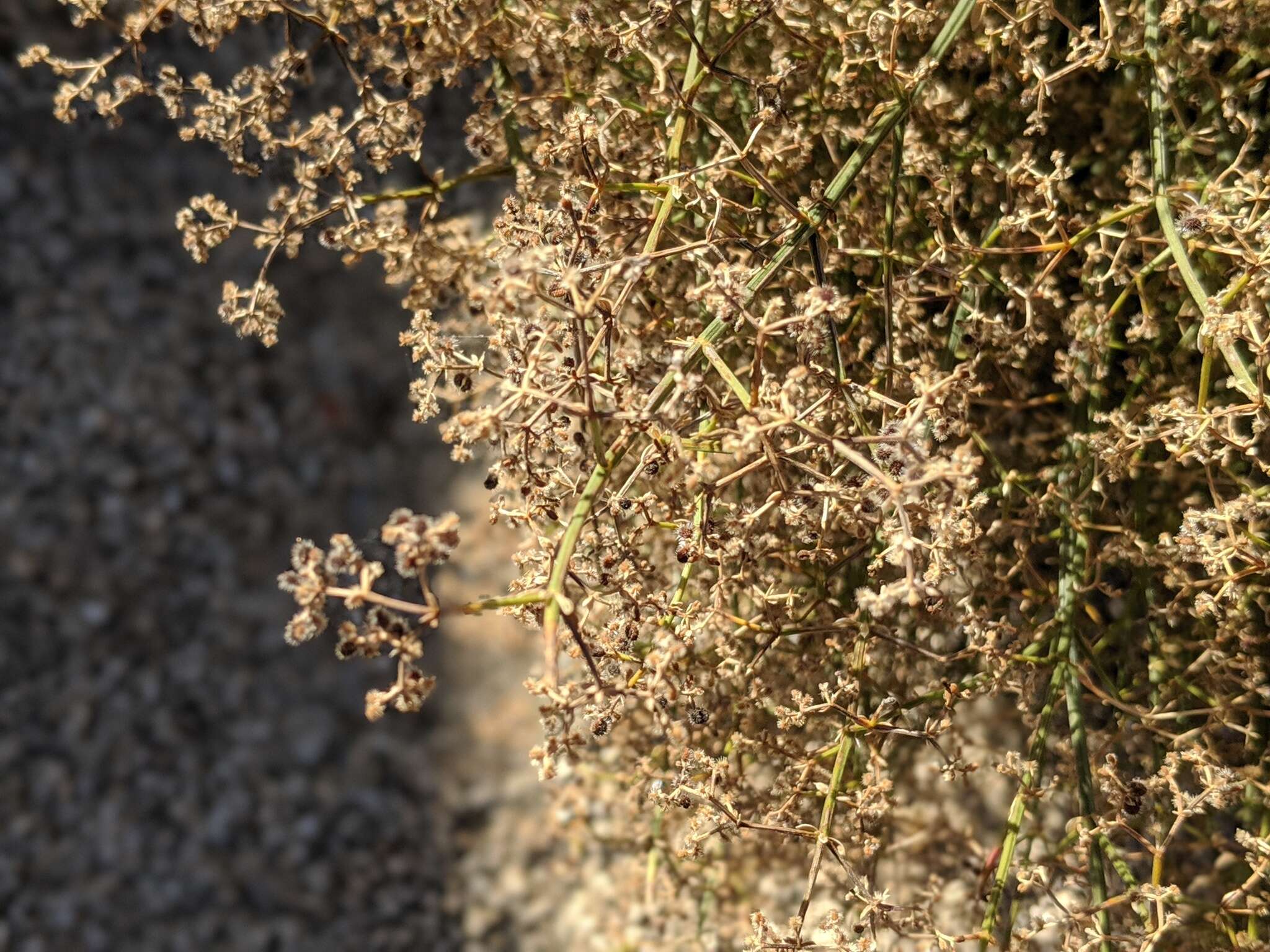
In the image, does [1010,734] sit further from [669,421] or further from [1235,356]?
[669,421]

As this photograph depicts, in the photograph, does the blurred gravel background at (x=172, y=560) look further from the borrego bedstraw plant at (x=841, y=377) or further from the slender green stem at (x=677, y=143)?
the slender green stem at (x=677, y=143)

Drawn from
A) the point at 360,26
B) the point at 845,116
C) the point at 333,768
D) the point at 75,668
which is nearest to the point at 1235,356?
the point at 845,116

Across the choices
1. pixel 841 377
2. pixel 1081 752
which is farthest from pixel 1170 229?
Answer: pixel 1081 752

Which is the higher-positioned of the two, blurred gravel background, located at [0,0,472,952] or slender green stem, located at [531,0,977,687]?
blurred gravel background, located at [0,0,472,952]

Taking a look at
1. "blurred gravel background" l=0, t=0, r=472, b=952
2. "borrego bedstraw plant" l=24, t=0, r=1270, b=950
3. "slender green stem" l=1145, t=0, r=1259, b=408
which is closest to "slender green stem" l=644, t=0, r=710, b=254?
"borrego bedstraw plant" l=24, t=0, r=1270, b=950

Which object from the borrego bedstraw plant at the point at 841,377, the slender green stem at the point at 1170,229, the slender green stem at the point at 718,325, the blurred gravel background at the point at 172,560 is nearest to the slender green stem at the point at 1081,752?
the borrego bedstraw plant at the point at 841,377

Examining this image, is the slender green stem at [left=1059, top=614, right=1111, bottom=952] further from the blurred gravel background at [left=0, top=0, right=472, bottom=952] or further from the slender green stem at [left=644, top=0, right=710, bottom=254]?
the blurred gravel background at [left=0, top=0, right=472, bottom=952]

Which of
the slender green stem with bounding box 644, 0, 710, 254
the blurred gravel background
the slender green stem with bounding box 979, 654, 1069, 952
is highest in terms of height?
the blurred gravel background
